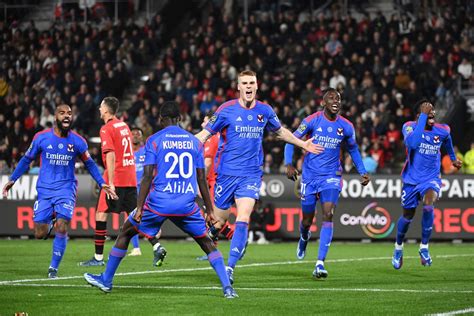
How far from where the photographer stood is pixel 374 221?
2580 centimetres

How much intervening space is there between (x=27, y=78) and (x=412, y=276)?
83.5 feet

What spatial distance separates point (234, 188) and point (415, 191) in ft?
14.0

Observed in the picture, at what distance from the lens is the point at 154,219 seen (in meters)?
12.2

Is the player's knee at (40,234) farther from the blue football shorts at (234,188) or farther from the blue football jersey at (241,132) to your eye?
the blue football jersey at (241,132)

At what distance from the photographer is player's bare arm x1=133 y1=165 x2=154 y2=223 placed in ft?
39.2

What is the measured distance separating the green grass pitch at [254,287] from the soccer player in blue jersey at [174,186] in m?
0.80

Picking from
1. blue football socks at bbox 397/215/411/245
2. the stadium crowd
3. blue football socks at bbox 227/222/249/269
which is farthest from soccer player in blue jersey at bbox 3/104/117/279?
the stadium crowd

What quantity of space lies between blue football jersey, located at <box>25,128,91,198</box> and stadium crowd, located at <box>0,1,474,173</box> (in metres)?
12.2

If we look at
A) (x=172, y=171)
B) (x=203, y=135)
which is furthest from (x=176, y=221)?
(x=203, y=135)

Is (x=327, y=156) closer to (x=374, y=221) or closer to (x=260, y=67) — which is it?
(x=374, y=221)

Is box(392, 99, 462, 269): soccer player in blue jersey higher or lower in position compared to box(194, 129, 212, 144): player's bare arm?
lower

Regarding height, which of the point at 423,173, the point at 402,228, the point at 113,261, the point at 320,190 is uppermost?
the point at 423,173

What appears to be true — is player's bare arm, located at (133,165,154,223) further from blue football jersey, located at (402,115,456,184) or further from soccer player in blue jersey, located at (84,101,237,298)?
blue football jersey, located at (402,115,456,184)

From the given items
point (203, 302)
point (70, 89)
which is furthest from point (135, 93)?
point (203, 302)
